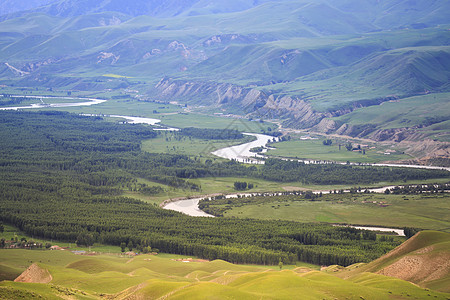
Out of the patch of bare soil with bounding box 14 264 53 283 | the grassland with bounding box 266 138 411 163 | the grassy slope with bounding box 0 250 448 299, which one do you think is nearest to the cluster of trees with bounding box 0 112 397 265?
the grassy slope with bounding box 0 250 448 299

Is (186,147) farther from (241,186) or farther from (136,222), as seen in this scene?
(136,222)

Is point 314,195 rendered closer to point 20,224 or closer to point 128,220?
point 128,220

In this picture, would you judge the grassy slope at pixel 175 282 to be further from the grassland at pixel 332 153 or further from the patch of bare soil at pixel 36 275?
the grassland at pixel 332 153

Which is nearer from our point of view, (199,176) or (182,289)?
(182,289)

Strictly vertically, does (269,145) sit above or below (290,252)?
above

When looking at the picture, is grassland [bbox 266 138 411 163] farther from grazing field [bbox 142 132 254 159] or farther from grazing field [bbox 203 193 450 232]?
grazing field [bbox 203 193 450 232]

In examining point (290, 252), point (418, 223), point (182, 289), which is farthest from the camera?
point (418, 223)

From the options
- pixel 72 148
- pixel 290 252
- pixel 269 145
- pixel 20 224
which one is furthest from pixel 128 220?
pixel 269 145

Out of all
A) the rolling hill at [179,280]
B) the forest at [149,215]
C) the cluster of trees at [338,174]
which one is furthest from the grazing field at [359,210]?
the rolling hill at [179,280]

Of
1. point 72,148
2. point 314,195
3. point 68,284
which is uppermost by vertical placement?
point 72,148
